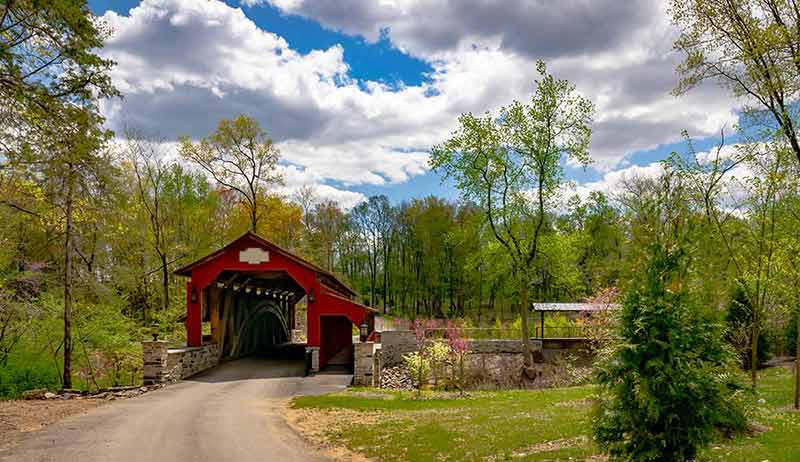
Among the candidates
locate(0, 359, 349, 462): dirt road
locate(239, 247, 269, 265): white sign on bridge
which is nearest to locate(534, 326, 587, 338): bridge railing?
locate(239, 247, 269, 265): white sign on bridge

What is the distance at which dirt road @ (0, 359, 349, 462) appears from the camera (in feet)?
30.6

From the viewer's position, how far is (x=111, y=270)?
978 inches

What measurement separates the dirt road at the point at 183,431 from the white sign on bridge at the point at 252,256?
4710mm

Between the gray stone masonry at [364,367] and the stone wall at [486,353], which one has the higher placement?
the gray stone masonry at [364,367]

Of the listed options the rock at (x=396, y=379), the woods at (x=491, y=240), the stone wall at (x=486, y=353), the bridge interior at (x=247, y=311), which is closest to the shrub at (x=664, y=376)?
the woods at (x=491, y=240)

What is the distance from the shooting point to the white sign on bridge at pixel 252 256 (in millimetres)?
20328

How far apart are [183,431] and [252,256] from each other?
32.3 feet

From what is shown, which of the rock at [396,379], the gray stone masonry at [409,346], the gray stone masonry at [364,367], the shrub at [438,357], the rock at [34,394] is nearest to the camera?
the rock at [34,394]

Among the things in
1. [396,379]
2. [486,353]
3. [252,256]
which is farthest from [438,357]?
[486,353]

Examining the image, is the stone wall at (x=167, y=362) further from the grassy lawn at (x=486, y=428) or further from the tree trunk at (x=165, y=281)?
the tree trunk at (x=165, y=281)

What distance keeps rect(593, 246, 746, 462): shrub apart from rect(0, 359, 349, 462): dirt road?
5.03 m

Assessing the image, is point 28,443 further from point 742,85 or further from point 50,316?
point 742,85

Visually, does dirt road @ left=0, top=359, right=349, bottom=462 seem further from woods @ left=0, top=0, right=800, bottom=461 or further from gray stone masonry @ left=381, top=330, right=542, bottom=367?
gray stone masonry @ left=381, top=330, right=542, bottom=367

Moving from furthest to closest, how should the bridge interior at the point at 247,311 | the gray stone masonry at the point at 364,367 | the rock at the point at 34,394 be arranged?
the bridge interior at the point at 247,311
the gray stone masonry at the point at 364,367
the rock at the point at 34,394
